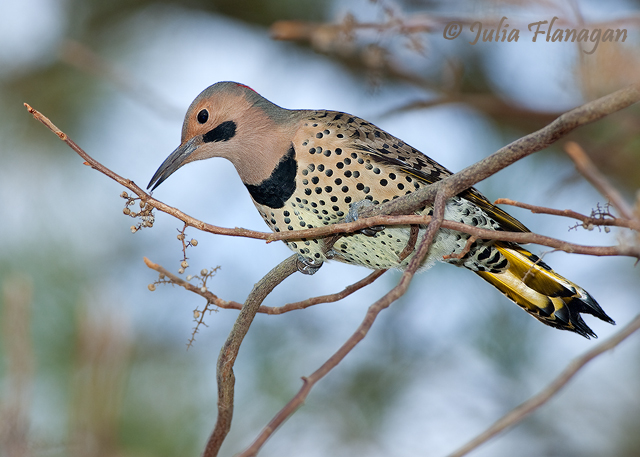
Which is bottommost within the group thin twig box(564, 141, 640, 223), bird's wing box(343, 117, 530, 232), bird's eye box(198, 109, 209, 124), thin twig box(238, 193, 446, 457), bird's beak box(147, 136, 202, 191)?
thin twig box(238, 193, 446, 457)

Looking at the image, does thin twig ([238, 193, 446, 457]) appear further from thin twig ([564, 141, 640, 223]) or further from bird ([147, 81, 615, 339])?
bird ([147, 81, 615, 339])

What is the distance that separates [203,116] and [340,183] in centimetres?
72

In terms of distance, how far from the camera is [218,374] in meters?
2.13

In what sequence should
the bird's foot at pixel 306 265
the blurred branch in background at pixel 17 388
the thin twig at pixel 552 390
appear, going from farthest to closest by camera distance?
the bird's foot at pixel 306 265 → the blurred branch in background at pixel 17 388 → the thin twig at pixel 552 390

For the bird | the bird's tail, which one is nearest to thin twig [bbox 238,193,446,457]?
the bird

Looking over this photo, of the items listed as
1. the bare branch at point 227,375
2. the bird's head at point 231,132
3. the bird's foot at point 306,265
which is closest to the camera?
the bare branch at point 227,375

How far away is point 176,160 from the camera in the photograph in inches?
109

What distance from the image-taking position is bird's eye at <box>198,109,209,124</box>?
Answer: 9.41 feet

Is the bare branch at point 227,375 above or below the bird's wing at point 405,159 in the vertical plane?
below

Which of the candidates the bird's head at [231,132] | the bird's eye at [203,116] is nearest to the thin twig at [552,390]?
the bird's head at [231,132]

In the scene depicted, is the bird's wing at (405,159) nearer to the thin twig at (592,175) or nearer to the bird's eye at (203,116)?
the bird's eye at (203,116)

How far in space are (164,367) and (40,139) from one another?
87.9 inches

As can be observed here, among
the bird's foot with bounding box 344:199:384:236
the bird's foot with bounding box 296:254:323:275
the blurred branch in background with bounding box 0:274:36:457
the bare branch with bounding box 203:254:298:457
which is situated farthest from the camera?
the bird's foot with bounding box 296:254:323:275

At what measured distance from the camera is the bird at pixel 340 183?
8.86ft
